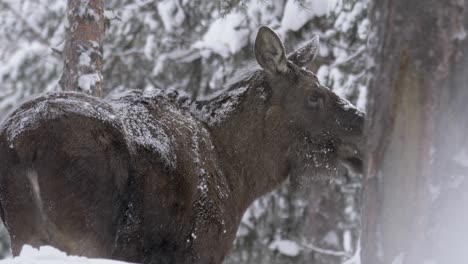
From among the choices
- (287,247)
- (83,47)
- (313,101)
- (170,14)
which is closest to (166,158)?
(313,101)

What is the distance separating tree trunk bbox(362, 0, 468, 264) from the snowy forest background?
5.07 m

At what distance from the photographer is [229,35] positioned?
31.7 ft

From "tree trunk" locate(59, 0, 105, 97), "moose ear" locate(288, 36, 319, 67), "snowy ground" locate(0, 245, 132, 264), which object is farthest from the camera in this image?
"tree trunk" locate(59, 0, 105, 97)

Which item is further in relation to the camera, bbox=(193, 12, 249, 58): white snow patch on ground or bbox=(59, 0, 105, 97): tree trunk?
bbox=(193, 12, 249, 58): white snow patch on ground

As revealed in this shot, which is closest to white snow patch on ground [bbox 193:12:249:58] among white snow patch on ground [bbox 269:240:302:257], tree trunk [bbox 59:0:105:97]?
white snow patch on ground [bbox 269:240:302:257]

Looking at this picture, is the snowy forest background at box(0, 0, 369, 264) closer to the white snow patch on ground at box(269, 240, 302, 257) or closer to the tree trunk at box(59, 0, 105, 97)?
the white snow patch on ground at box(269, 240, 302, 257)

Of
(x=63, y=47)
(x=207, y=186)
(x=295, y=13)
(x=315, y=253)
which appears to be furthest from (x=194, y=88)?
(x=207, y=186)

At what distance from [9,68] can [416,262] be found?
9964 mm

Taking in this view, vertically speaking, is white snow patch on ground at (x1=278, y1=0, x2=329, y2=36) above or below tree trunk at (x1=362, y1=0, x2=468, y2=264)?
above

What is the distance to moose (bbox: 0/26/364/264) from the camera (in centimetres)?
364

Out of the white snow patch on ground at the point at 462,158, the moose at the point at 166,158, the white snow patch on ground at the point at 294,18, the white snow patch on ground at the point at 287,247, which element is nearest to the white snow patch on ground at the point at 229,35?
the white snow patch on ground at the point at 294,18

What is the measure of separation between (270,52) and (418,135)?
244cm

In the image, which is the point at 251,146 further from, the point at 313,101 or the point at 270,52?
the point at 270,52

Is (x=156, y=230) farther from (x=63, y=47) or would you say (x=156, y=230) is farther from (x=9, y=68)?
(x=9, y=68)
